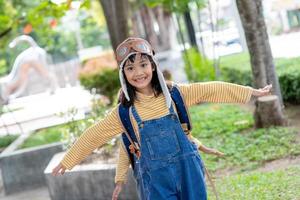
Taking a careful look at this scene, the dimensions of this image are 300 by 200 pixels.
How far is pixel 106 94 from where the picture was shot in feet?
42.5

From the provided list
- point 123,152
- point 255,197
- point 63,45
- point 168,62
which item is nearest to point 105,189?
point 255,197

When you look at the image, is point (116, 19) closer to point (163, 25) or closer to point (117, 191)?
point (117, 191)

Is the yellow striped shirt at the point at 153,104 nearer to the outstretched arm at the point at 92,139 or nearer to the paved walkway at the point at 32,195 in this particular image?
the outstretched arm at the point at 92,139

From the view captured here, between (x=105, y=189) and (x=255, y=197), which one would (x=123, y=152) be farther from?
(x=105, y=189)

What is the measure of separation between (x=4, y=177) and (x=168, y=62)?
48.1ft

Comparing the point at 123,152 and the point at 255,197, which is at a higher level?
the point at 123,152

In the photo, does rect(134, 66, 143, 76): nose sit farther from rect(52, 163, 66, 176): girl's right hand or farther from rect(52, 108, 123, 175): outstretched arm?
rect(52, 163, 66, 176): girl's right hand

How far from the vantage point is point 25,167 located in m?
7.50

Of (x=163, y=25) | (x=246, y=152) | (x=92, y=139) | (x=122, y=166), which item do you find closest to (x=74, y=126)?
(x=246, y=152)

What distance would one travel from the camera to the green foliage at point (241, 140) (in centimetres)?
622

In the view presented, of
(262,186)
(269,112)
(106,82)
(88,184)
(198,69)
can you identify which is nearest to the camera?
(262,186)

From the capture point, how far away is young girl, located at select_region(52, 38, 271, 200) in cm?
298

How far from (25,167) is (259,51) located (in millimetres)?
3658

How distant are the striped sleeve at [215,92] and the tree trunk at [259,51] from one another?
4334 millimetres
